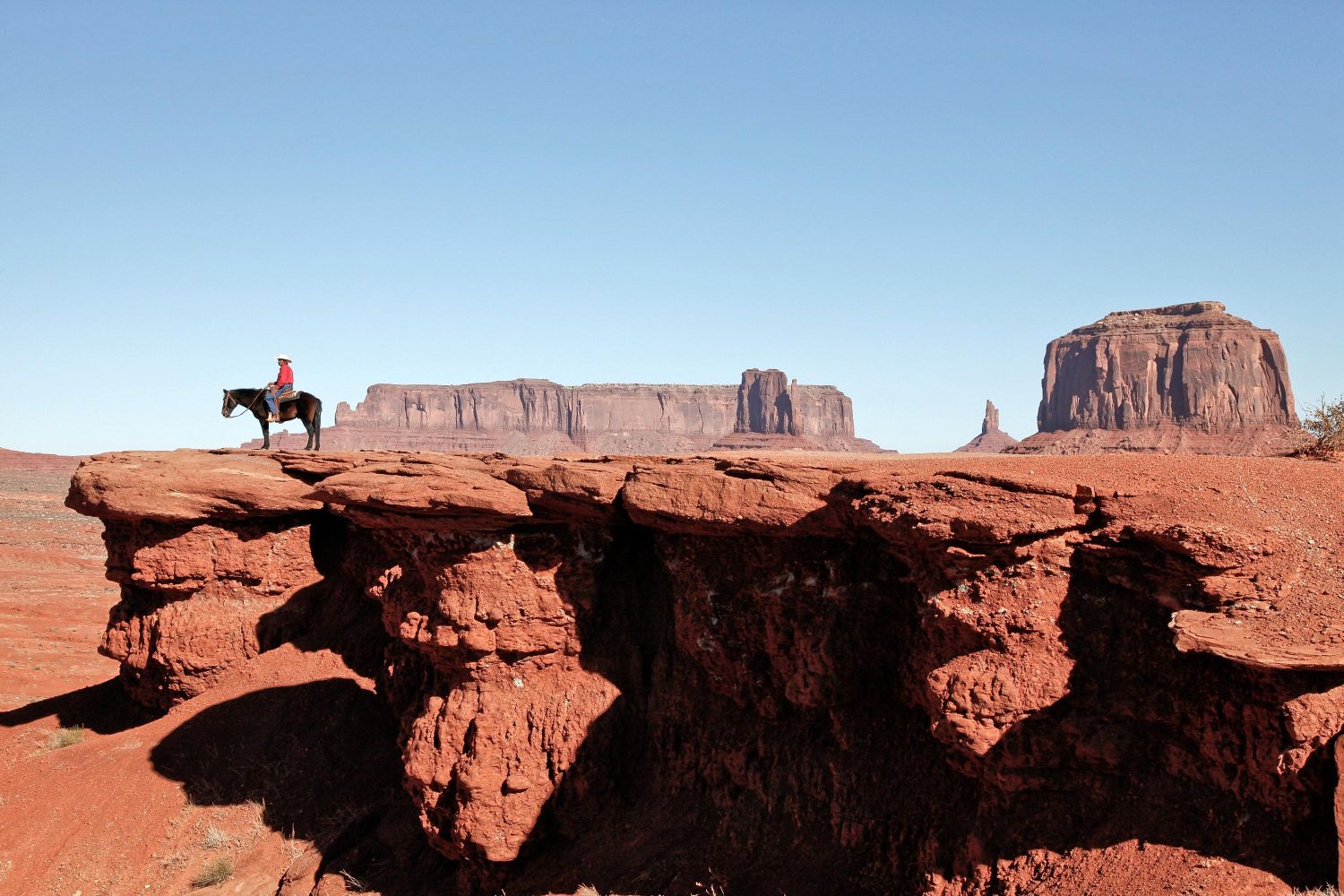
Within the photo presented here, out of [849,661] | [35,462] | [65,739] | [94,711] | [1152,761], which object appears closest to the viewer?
[1152,761]

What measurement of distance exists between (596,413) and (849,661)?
454 ft

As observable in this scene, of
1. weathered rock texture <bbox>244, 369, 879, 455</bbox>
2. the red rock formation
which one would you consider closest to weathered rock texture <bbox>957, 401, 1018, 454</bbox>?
weathered rock texture <bbox>244, 369, 879, 455</bbox>

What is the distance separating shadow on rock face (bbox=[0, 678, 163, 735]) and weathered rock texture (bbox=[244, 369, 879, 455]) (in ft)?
415

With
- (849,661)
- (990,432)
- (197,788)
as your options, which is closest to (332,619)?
(197,788)

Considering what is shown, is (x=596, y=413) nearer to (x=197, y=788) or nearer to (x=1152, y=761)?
(x=197, y=788)

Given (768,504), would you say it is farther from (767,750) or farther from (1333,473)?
(1333,473)

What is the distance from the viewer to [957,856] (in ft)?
23.4

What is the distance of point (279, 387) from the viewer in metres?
15.9

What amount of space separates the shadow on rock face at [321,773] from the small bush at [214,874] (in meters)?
0.72

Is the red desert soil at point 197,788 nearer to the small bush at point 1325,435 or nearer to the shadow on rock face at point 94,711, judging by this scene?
the shadow on rock face at point 94,711

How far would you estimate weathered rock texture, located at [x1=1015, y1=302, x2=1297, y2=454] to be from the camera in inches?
3051

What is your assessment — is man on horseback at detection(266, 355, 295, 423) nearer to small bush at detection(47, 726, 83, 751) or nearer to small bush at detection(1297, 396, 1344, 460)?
small bush at detection(47, 726, 83, 751)

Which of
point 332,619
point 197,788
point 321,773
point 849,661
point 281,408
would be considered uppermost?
point 281,408

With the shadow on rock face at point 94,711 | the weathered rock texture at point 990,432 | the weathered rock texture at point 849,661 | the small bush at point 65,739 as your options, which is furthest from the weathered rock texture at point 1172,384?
the small bush at point 65,739
